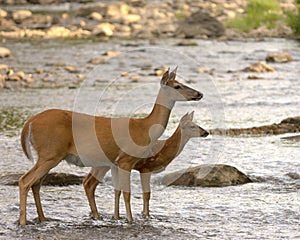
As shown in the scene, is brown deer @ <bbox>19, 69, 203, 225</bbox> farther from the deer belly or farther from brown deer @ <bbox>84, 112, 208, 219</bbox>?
brown deer @ <bbox>84, 112, 208, 219</bbox>

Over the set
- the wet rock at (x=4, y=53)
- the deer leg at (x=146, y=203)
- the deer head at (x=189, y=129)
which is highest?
the deer head at (x=189, y=129)

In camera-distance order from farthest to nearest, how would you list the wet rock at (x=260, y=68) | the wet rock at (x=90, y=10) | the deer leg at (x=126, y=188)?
the wet rock at (x=90, y=10) → the wet rock at (x=260, y=68) → the deer leg at (x=126, y=188)

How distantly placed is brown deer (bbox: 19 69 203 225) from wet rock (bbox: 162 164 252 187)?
1.62 meters

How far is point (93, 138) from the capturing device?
26.0ft

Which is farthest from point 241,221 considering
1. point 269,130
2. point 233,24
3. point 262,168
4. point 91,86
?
point 233,24

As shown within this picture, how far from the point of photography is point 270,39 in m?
28.7

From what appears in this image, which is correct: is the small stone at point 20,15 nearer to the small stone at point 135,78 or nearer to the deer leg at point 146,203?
the small stone at point 135,78

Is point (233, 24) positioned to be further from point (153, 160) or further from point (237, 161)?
point (153, 160)

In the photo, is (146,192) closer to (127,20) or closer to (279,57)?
(279,57)

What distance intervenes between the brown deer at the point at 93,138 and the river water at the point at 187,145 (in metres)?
0.44

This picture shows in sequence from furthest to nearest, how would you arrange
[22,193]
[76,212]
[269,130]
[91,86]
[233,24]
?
1. [233,24]
2. [91,86]
3. [269,130]
4. [76,212]
5. [22,193]

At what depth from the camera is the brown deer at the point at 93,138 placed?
25.6ft

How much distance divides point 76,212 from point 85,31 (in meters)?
22.1

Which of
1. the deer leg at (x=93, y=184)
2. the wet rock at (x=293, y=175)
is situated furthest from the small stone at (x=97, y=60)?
the deer leg at (x=93, y=184)
